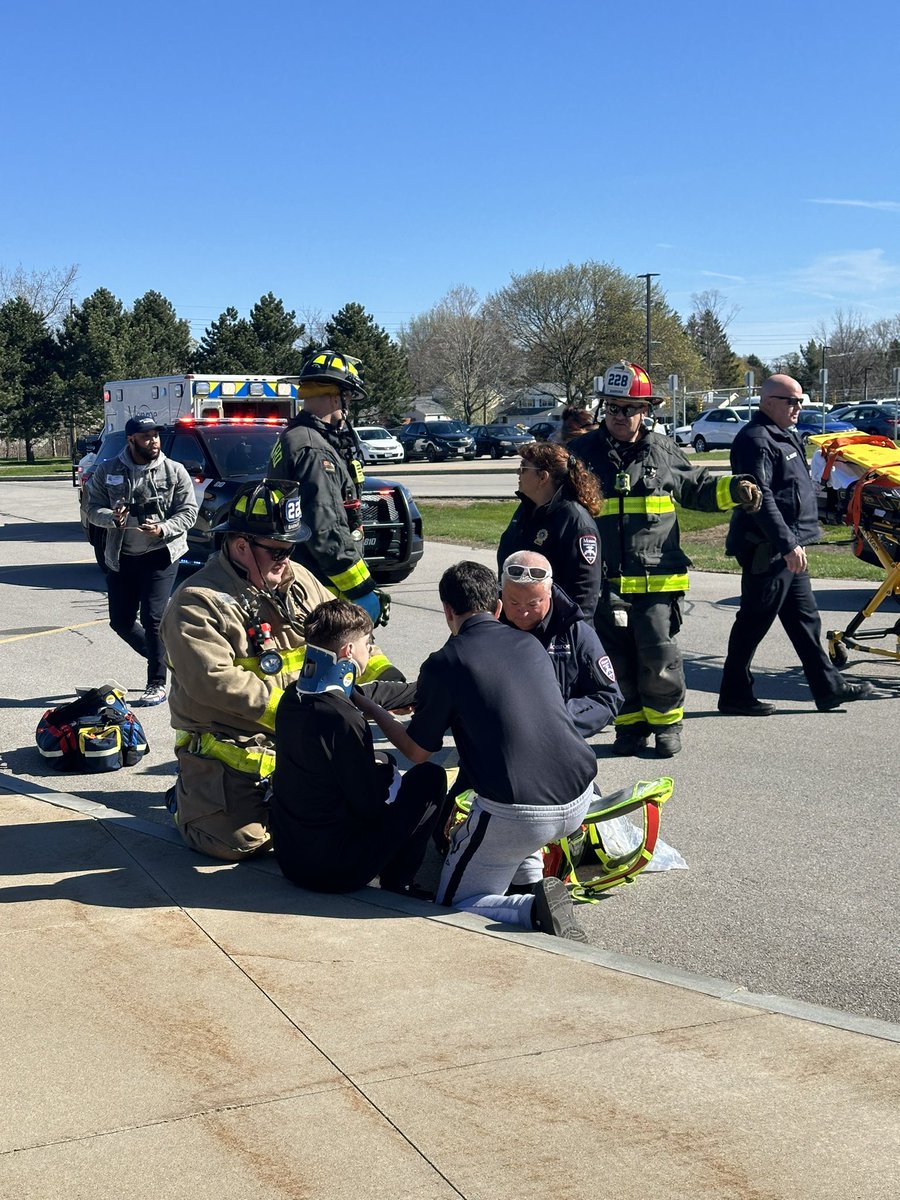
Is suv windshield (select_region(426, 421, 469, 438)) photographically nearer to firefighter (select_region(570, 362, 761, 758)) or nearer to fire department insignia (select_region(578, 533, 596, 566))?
firefighter (select_region(570, 362, 761, 758))

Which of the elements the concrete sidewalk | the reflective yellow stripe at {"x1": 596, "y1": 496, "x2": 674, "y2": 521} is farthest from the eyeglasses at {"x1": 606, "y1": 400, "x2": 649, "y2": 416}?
the concrete sidewalk

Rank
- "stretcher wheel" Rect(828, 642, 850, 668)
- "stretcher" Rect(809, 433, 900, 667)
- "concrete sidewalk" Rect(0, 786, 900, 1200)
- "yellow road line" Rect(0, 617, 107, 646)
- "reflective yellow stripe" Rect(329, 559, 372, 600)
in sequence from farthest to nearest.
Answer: "yellow road line" Rect(0, 617, 107, 646), "stretcher wheel" Rect(828, 642, 850, 668), "stretcher" Rect(809, 433, 900, 667), "reflective yellow stripe" Rect(329, 559, 372, 600), "concrete sidewalk" Rect(0, 786, 900, 1200)

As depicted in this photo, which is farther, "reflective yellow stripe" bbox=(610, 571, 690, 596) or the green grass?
the green grass

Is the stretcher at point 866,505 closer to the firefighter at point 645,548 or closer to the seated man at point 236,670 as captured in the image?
the firefighter at point 645,548

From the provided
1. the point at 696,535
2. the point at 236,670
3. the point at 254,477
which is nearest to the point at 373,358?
the point at 696,535

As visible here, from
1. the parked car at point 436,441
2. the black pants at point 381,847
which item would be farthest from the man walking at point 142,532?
the parked car at point 436,441

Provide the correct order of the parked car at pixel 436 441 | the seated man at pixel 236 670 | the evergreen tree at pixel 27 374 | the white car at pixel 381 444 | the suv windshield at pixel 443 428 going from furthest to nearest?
the evergreen tree at pixel 27 374, the suv windshield at pixel 443 428, the parked car at pixel 436 441, the white car at pixel 381 444, the seated man at pixel 236 670

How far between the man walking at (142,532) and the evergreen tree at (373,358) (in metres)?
54.1

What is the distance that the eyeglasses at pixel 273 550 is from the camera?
5742 mm

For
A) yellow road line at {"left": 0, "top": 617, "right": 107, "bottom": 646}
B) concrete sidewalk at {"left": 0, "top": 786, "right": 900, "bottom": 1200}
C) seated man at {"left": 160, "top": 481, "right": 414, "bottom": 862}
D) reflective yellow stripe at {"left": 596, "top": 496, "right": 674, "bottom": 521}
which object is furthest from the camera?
yellow road line at {"left": 0, "top": 617, "right": 107, "bottom": 646}

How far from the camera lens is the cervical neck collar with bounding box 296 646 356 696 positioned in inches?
194

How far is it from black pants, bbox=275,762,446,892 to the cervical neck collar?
1.61ft

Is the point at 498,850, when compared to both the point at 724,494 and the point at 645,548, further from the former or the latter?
the point at 724,494

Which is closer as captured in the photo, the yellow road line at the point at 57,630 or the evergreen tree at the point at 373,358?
the yellow road line at the point at 57,630
